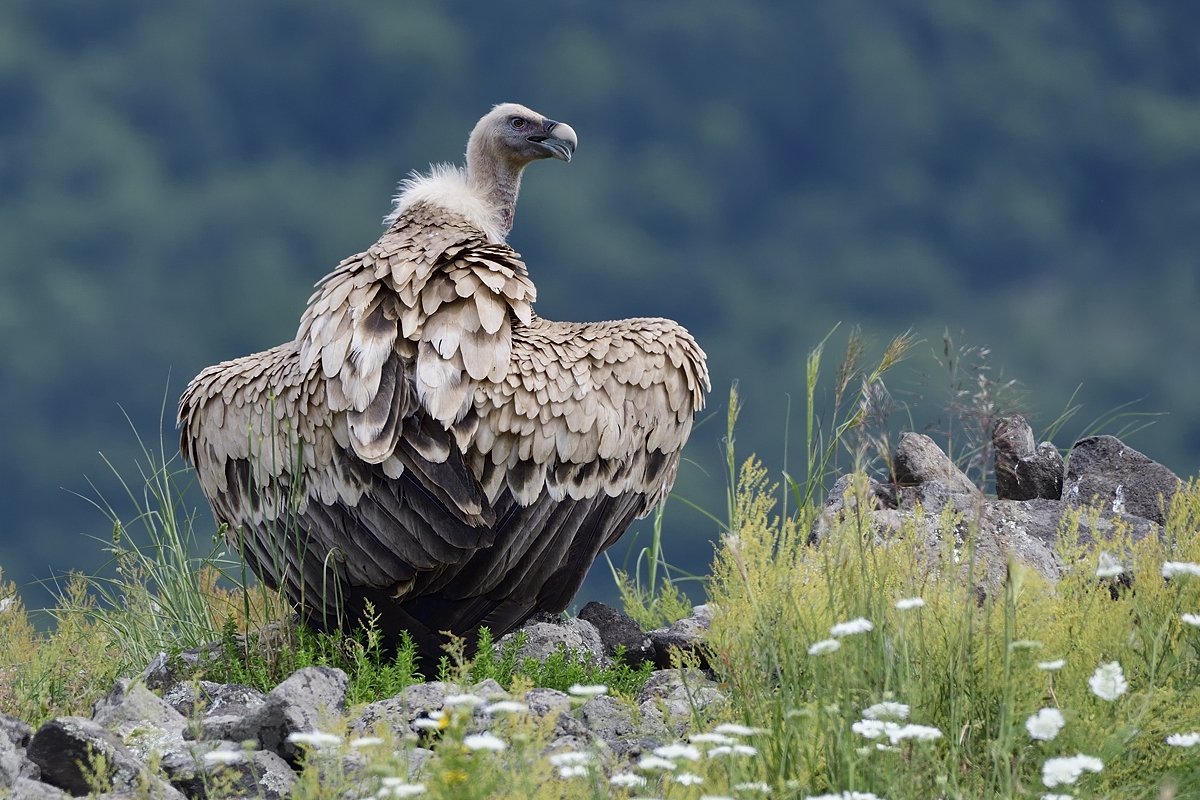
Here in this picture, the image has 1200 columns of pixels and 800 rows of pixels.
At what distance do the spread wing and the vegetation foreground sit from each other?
1.46 feet

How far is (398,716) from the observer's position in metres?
5.81

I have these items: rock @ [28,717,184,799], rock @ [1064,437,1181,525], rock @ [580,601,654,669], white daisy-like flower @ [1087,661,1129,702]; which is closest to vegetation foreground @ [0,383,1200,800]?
white daisy-like flower @ [1087,661,1129,702]

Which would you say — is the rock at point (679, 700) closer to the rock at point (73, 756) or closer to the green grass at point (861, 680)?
the green grass at point (861, 680)

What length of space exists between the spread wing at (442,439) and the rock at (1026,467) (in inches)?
128

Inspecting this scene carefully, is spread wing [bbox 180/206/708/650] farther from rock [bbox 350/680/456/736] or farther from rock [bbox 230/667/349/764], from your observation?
rock [bbox 230/667/349/764]

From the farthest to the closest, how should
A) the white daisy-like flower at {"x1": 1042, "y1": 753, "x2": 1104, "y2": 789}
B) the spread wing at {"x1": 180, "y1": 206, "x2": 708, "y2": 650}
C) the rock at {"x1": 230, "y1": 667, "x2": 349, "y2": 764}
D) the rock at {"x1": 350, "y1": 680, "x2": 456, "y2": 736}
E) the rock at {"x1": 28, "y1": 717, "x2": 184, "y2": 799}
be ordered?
the spread wing at {"x1": 180, "y1": 206, "x2": 708, "y2": 650} → the rock at {"x1": 350, "y1": 680, "x2": 456, "y2": 736} → the rock at {"x1": 230, "y1": 667, "x2": 349, "y2": 764} → the rock at {"x1": 28, "y1": 717, "x2": 184, "y2": 799} → the white daisy-like flower at {"x1": 1042, "y1": 753, "x2": 1104, "y2": 789}

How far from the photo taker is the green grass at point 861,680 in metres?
4.44

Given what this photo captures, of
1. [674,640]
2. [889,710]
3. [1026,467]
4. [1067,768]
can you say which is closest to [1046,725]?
[1067,768]

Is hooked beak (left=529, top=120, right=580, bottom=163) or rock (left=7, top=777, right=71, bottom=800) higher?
hooked beak (left=529, top=120, right=580, bottom=163)

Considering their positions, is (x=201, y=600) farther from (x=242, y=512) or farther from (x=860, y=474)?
(x=860, y=474)

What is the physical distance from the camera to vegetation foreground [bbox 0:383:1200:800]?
13.9 ft

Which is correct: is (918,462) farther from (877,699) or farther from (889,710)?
(889,710)

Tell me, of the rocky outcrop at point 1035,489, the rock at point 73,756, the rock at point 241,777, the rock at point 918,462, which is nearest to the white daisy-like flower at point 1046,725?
the rock at point 241,777

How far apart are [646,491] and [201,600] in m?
2.70
